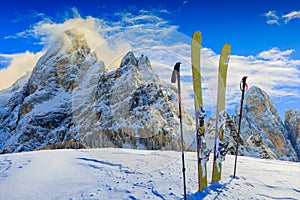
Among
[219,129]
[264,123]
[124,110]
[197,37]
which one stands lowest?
[219,129]

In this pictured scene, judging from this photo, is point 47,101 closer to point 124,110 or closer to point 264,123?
point 264,123

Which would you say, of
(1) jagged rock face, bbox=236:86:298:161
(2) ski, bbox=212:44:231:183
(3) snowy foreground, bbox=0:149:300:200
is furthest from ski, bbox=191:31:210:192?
(1) jagged rock face, bbox=236:86:298:161

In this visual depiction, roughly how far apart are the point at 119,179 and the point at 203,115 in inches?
73.6

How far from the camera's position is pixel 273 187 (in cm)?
572

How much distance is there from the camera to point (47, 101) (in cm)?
10425

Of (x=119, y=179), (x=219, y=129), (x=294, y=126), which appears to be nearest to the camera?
(x=119, y=179)

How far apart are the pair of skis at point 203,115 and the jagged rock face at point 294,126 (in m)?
86.9

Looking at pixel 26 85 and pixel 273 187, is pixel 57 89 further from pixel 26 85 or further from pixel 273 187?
pixel 273 187

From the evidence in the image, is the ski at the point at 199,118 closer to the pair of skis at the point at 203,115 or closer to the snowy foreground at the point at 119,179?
the pair of skis at the point at 203,115

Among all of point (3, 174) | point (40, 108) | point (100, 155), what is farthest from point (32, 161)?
point (40, 108)

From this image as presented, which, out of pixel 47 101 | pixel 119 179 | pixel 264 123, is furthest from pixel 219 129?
pixel 47 101

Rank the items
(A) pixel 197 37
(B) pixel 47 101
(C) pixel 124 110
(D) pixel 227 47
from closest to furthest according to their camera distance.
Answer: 1. (A) pixel 197 37
2. (D) pixel 227 47
3. (C) pixel 124 110
4. (B) pixel 47 101

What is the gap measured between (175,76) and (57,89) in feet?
359

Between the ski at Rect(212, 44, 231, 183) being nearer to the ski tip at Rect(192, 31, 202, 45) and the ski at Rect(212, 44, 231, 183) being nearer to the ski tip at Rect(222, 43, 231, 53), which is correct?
the ski tip at Rect(222, 43, 231, 53)
